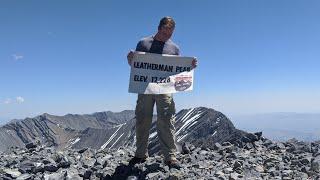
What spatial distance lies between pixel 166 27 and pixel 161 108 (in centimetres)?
198

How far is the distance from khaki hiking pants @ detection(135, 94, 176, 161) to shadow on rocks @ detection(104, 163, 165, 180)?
427 mm

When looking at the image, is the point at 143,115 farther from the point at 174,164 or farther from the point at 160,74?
the point at 174,164

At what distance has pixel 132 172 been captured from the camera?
37.6ft

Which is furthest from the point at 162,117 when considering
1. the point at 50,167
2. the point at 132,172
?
the point at 50,167

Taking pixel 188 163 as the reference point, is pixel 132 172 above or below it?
below

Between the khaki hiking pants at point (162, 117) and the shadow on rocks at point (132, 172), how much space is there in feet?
1.40

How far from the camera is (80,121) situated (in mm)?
198000

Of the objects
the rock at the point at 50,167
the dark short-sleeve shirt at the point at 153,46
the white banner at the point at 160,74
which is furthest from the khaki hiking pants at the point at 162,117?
the rock at the point at 50,167

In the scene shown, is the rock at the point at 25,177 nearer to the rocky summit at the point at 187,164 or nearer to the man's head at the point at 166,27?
the rocky summit at the point at 187,164

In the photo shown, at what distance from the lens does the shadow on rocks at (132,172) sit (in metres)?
11.1

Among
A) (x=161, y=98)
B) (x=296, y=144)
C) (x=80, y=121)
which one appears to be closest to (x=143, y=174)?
(x=161, y=98)

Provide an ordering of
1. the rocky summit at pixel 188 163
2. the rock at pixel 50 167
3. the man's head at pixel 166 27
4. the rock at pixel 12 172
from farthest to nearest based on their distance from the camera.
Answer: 1. the rock at pixel 50 167
2. the rock at pixel 12 172
3. the rocky summit at pixel 188 163
4. the man's head at pixel 166 27

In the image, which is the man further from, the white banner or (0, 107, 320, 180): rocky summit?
(0, 107, 320, 180): rocky summit

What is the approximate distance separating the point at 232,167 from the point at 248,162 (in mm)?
655
